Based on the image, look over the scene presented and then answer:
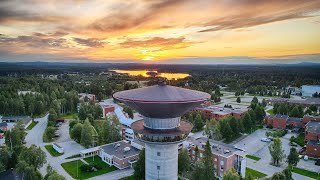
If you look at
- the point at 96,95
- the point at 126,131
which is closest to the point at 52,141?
the point at 126,131

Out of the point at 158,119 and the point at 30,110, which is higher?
the point at 158,119

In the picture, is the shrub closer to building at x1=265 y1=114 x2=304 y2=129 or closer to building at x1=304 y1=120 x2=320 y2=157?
building at x1=304 y1=120 x2=320 y2=157

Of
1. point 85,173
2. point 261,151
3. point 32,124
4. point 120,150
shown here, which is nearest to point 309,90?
point 261,151

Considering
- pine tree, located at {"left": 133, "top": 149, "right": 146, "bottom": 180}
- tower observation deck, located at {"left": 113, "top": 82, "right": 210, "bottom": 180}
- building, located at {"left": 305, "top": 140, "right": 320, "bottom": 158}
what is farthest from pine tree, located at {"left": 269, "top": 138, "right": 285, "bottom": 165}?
tower observation deck, located at {"left": 113, "top": 82, "right": 210, "bottom": 180}

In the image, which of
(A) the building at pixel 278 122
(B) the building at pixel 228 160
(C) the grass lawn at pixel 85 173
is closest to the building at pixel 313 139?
(A) the building at pixel 278 122

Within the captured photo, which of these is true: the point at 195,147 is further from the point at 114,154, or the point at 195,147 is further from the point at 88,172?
the point at 88,172

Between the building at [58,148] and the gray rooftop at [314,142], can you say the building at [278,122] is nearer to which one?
the gray rooftop at [314,142]

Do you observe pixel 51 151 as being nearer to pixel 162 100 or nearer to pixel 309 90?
pixel 162 100
